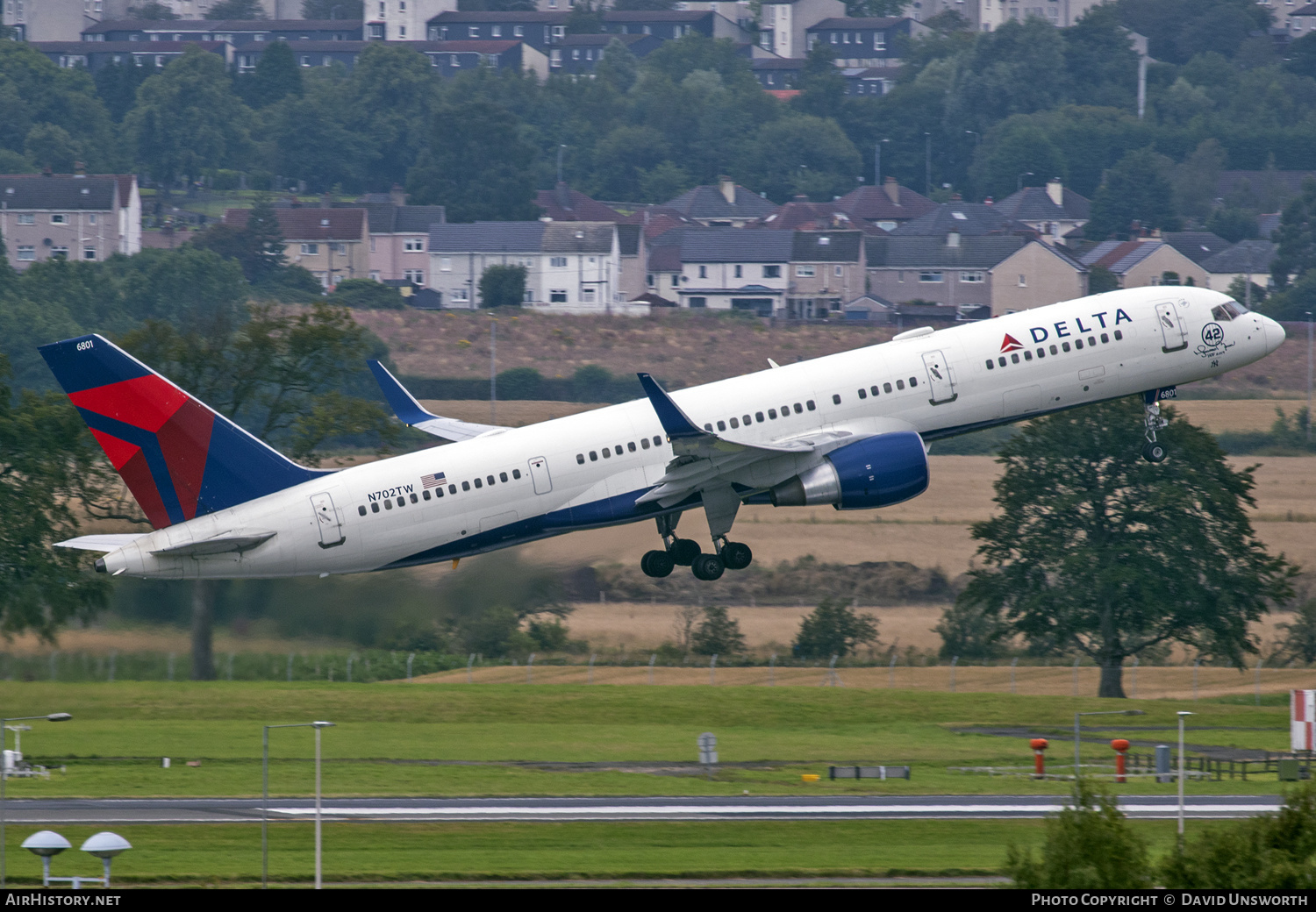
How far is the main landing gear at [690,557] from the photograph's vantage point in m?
56.3

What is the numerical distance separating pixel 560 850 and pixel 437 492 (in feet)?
39.0

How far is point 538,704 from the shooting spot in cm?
7144

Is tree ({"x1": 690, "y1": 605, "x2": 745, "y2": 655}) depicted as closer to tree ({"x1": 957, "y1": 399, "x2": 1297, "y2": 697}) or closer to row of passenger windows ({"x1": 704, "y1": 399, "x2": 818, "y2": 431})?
tree ({"x1": 957, "y1": 399, "x2": 1297, "y2": 697})

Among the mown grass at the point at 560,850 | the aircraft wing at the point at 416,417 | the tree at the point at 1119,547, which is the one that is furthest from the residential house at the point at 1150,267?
the mown grass at the point at 560,850

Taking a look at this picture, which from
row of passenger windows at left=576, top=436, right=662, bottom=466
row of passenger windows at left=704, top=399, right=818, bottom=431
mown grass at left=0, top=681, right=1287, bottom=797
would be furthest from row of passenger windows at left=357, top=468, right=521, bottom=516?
mown grass at left=0, top=681, right=1287, bottom=797

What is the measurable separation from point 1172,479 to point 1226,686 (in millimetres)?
9578

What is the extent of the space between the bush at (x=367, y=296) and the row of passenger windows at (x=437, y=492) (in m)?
125

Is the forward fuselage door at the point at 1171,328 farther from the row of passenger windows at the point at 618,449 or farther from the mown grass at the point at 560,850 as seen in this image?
the row of passenger windows at the point at 618,449

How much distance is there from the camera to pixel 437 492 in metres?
53.5

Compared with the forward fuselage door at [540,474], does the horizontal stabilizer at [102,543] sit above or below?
below

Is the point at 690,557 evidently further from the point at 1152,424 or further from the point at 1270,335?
the point at 1270,335

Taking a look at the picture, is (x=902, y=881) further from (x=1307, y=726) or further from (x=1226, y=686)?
(x=1226, y=686)

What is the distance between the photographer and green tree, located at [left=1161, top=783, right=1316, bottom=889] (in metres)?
28.7
